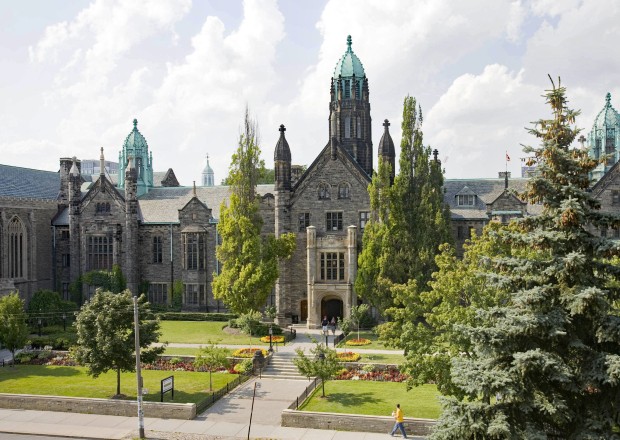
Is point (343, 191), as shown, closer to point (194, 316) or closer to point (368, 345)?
point (368, 345)

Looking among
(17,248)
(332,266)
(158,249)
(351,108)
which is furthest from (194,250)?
(351,108)

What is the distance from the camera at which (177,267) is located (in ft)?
176

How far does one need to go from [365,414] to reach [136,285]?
33774 millimetres

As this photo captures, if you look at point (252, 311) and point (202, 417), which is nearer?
point (202, 417)

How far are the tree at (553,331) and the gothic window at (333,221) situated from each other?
105 feet

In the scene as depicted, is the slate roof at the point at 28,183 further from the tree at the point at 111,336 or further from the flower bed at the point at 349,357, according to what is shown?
the flower bed at the point at 349,357

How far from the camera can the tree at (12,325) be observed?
118ft

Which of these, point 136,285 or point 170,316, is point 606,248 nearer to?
point 170,316

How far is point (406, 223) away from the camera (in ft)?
140

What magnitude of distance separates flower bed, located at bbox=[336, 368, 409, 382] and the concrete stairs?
2.46 m

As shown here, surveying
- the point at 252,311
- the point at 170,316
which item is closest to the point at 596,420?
the point at 252,311

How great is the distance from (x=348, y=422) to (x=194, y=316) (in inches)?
1120

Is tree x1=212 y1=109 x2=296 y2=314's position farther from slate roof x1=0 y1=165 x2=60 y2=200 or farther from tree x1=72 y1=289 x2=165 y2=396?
slate roof x1=0 y1=165 x2=60 y2=200

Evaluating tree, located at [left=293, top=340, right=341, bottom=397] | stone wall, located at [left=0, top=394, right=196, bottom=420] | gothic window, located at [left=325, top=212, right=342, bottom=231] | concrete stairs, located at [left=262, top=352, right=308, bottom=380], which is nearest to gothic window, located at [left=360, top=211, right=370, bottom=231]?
gothic window, located at [left=325, top=212, right=342, bottom=231]
